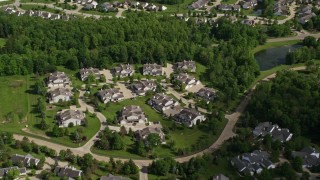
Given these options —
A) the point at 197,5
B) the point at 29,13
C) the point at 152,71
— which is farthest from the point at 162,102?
the point at 29,13

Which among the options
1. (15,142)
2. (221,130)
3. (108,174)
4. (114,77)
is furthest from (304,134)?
(15,142)

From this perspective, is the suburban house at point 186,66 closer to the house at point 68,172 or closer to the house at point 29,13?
the house at point 68,172

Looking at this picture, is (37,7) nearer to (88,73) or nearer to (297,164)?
(88,73)

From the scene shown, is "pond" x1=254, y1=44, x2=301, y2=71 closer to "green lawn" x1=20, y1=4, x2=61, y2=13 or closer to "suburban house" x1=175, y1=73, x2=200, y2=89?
"suburban house" x1=175, y1=73, x2=200, y2=89

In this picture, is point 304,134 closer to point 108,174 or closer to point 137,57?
point 108,174

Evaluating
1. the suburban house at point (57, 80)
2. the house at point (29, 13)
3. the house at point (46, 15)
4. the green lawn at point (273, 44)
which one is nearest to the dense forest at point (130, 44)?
the green lawn at point (273, 44)

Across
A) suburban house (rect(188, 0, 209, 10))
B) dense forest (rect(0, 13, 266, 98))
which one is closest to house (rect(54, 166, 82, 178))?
dense forest (rect(0, 13, 266, 98))
